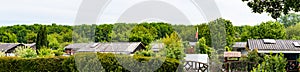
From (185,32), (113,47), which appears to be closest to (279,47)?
(185,32)

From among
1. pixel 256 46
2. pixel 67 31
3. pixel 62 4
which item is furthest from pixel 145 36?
pixel 67 31

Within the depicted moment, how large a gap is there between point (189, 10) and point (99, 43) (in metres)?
12.2

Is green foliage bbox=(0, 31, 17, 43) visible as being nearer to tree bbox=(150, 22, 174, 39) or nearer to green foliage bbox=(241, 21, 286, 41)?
tree bbox=(150, 22, 174, 39)

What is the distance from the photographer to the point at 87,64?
26.3 feet

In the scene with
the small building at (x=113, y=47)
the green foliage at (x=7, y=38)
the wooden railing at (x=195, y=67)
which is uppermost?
the wooden railing at (x=195, y=67)

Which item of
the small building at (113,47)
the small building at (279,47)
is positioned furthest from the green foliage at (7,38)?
the small building at (279,47)

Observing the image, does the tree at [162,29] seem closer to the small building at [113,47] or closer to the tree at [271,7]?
the small building at [113,47]

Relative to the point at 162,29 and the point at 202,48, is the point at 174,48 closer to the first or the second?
the point at 202,48

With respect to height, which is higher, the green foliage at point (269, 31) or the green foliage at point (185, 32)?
the green foliage at point (185, 32)

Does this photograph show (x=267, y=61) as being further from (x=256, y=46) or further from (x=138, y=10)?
(x=256, y=46)

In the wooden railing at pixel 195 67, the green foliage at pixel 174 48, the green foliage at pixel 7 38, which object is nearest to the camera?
the wooden railing at pixel 195 67

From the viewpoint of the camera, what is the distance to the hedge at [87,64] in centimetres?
812

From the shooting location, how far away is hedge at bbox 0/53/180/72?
26.7 feet

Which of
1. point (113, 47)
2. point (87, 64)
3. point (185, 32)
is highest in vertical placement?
point (185, 32)
